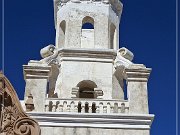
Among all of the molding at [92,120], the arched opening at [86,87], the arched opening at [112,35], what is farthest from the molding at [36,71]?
the arched opening at [112,35]

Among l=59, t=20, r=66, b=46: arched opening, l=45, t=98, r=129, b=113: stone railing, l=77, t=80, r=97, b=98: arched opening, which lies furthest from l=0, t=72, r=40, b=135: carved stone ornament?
l=59, t=20, r=66, b=46: arched opening

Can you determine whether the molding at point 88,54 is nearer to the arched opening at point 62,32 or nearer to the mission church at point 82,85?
the mission church at point 82,85

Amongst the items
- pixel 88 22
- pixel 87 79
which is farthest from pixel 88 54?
pixel 88 22

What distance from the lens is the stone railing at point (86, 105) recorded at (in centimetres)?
1594

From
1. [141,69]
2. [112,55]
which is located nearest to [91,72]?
[112,55]

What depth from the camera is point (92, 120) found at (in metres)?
15.5

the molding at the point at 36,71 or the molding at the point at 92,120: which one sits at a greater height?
the molding at the point at 36,71

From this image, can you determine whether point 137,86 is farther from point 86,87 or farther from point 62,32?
point 62,32

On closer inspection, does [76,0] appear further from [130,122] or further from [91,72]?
[130,122]

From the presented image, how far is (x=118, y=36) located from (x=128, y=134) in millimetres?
5295

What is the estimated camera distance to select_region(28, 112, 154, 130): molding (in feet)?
50.7

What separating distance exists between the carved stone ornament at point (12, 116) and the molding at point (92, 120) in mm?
364

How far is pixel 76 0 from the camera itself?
19.5 meters

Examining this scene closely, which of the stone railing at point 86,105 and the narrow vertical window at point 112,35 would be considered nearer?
the stone railing at point 86,105
